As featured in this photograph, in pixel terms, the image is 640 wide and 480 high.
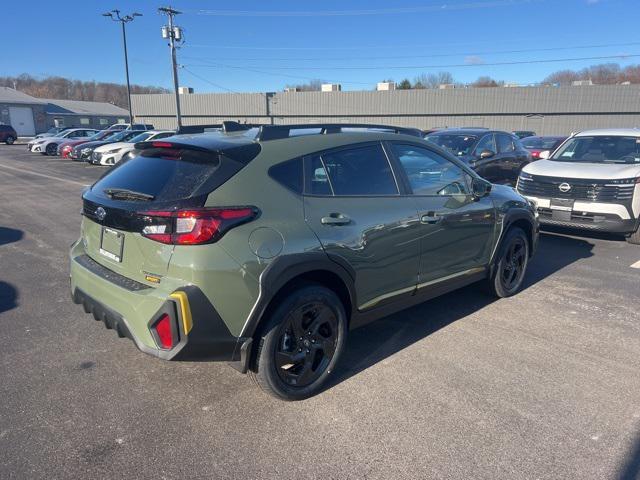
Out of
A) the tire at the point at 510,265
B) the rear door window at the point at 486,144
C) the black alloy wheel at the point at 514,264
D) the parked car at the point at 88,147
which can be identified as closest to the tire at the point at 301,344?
the tire at the point at 510,265

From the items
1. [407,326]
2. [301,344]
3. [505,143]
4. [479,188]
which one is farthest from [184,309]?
[505,143]

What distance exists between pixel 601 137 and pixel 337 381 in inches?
307

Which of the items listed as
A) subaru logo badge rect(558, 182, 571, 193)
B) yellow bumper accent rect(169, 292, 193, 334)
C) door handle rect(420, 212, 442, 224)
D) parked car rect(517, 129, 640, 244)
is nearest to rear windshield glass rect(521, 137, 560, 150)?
parked car rect(517, 129, 640, 244)

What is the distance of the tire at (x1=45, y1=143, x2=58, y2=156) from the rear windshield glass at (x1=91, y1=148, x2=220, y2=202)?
96.0 ft

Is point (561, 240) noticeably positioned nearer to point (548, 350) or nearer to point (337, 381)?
point (548, 350)

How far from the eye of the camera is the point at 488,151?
9.55m

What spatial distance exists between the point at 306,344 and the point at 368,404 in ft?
1.84

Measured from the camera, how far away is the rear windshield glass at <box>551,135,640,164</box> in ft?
26.8

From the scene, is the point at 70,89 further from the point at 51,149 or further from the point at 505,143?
the point at 505,143

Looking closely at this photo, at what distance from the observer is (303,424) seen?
2.94 meters

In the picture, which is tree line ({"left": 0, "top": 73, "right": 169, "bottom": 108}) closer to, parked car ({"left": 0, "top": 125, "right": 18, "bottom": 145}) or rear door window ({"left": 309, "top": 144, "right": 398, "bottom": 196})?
parked car ({"left": 0, "top": 125, "right": 18, "bottom": 145})

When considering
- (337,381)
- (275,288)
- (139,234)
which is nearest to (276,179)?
(275,288)

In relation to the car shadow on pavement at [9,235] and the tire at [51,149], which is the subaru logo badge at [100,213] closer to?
the car shadow on pavement at [9,235]

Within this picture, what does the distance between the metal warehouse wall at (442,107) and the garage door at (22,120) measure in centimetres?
1768
